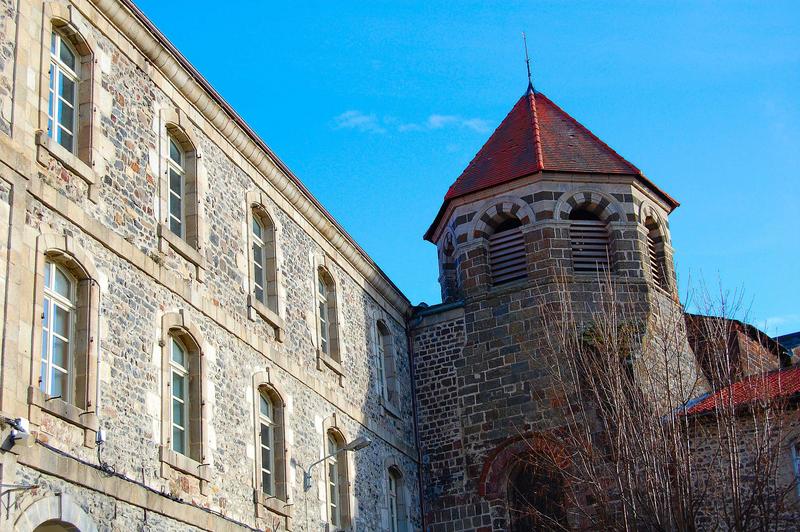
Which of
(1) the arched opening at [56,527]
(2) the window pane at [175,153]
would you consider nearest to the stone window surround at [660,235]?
(2) the window pane at [175,153]

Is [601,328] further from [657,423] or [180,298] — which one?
[180,298]

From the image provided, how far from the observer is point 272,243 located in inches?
754

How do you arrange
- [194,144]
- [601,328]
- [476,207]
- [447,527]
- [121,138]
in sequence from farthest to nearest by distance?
[476,207], [447,527], [601,328], [194,144], [121,138]

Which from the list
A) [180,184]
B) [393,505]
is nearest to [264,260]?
[180,184]

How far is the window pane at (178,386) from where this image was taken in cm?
1538

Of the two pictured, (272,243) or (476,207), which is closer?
(272,243)

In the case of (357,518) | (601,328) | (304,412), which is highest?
(601,328)

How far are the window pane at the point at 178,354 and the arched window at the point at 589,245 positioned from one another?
979 centimetres

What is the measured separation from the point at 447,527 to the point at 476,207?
20.9 ft

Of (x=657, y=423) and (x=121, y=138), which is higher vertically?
(x=121, y=138)

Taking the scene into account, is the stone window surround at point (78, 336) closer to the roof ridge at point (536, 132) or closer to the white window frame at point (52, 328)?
the white window frame at point (52, 328)

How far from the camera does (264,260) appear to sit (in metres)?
19.0

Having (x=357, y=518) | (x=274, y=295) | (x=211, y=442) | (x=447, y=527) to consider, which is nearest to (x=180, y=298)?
(x=211, y=442)

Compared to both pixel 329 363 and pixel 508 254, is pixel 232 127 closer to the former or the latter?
pixel 329 363
